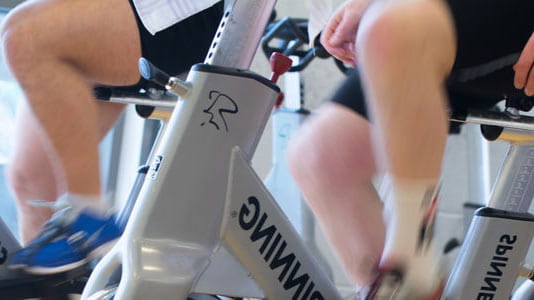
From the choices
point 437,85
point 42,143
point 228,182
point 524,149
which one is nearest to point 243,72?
point 228,182

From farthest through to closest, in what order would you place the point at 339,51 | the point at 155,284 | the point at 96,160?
the point at 339,51, the point at 96,160, the point at 155,284

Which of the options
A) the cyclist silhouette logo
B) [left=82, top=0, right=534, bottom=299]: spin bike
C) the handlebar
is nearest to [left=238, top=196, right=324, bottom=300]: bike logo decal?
[left=82, top=0, right=534, bottom=299]: spin bike

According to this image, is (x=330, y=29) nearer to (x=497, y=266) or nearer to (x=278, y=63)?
(x=278, y=63)

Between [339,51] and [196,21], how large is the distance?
0.79 ft

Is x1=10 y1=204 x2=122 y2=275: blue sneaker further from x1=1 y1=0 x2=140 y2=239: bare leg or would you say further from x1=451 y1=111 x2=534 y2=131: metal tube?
x1=451 y1=111 x2=534 y2=131: metal tube

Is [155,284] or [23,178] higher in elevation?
[155,284]

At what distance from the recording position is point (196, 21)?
1.01 m

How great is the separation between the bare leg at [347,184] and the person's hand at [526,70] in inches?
9.2

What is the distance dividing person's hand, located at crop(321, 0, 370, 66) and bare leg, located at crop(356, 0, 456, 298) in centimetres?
18

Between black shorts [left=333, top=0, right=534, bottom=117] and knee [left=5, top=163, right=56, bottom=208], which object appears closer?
black shorts [left=333, top=0, right=534, bottom=117]

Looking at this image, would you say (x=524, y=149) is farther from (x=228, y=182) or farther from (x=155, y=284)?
(x=155, y=284)

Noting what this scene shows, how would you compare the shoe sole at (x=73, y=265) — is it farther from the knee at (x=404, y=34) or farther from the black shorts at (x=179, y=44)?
the knee at (x=404, y=34)

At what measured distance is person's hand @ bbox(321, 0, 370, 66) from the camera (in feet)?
3.10

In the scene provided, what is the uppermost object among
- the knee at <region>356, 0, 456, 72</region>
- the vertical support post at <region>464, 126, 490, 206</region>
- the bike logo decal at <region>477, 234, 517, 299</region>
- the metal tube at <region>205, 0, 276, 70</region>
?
the knee at <region>356, 0, 456, 72</region>
